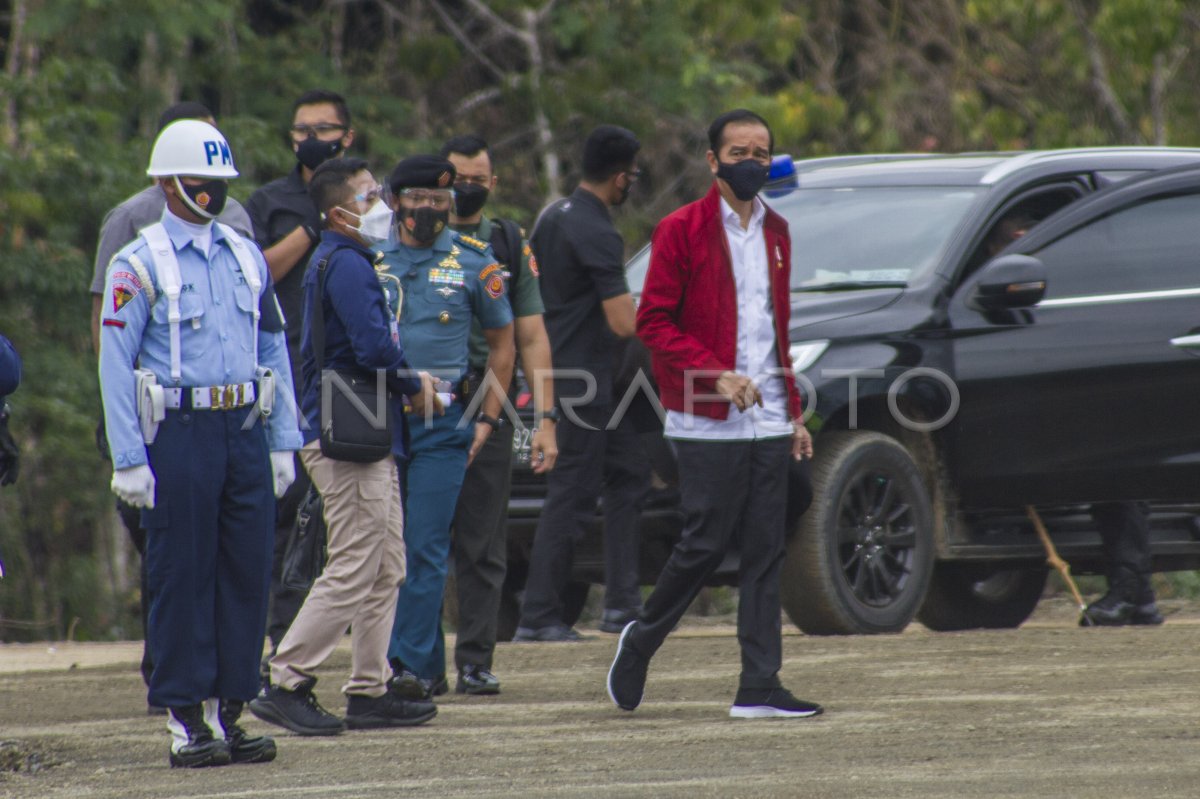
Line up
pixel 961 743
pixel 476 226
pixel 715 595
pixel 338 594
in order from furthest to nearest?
1. pixel 715 595
2. pixel 476 226
3. pixel 338 594
4. pixel 961 743

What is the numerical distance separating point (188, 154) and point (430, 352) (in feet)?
4.20

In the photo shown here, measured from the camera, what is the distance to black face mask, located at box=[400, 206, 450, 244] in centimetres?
723

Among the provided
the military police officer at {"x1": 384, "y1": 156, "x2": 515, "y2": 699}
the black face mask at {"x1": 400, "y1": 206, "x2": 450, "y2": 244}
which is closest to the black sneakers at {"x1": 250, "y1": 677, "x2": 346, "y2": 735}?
the military police officer at {"x1": 384, "y1": 156, "x2": 515, "y2": 699}

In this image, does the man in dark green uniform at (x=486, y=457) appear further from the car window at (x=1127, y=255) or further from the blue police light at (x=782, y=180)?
the car window at (x=1127, y=255)

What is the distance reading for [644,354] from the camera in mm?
9461

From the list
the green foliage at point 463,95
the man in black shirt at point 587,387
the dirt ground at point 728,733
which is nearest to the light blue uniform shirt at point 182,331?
the dirt ground at point 728,733

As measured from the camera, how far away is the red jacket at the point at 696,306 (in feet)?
22.8

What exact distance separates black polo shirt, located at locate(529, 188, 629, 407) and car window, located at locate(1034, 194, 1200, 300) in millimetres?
1906

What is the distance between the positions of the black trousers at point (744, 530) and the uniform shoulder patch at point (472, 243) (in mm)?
1013

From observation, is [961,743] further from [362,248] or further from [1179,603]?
[1179,603]

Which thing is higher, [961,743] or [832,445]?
[832,445]

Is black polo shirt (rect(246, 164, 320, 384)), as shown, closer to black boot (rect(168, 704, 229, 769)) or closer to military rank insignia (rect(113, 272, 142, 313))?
military rank insignia (rect(113, 272, 142, 313))

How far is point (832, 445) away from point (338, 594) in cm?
286

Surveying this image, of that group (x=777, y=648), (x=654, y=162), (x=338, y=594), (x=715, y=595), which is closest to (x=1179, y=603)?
(x=715, y=595)
